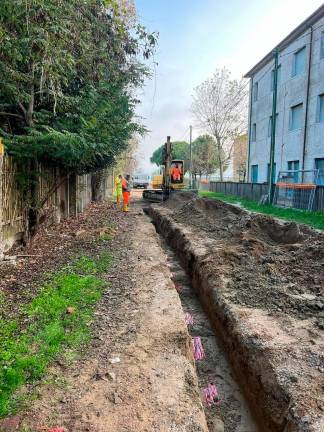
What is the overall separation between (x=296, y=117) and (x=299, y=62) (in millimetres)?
3083

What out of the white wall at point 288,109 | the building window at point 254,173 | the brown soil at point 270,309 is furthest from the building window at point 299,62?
the brown soil at point 270,309

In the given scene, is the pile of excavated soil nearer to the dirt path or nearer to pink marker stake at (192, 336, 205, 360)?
pink marker stake at (192, 336, 205, 360)

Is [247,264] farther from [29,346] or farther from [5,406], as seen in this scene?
[5,406]

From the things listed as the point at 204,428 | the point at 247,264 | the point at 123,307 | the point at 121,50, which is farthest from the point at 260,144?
the point at 204,428

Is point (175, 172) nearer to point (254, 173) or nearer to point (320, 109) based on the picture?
point (320, 109)

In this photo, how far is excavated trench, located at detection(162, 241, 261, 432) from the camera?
3564 mm

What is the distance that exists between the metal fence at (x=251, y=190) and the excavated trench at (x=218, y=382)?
8823mm

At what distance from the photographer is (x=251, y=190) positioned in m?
21.6

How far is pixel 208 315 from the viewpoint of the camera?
233 inches

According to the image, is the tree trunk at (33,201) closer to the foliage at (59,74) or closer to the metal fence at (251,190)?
the foliage at (59,74)

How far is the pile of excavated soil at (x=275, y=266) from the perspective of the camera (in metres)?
5.06

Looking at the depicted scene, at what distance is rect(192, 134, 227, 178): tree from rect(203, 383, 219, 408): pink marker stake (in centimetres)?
4772

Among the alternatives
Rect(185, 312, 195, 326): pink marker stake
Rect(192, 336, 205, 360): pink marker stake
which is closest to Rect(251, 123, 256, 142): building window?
Rect(185, 312, 195, 326): pink marker stake

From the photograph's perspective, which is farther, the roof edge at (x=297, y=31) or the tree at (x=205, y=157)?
the tree at (x=205, y=157)
